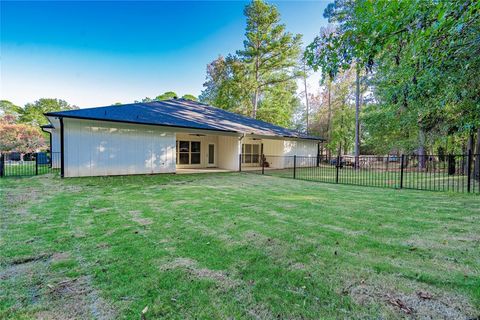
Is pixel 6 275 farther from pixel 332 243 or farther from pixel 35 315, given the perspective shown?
pixel 332 243

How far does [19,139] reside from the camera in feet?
82.2

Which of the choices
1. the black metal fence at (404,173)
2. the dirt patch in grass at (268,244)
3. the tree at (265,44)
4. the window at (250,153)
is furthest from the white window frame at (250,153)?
the dirt patch in grass at (268,244)

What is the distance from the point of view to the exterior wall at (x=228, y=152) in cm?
1477

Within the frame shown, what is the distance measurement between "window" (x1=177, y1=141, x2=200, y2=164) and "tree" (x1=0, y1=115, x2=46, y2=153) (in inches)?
857

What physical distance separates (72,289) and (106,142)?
9926 mm

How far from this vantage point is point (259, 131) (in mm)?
15070

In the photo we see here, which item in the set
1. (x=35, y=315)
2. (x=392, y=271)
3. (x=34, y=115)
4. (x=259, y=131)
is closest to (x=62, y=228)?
(x=35, y=315)

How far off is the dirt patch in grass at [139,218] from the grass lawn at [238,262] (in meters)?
0.02

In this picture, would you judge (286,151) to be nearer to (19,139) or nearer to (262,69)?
(262,69)

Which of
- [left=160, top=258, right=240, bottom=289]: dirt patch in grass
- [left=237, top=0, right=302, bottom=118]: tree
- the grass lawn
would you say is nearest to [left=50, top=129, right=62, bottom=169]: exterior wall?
the grass lawn

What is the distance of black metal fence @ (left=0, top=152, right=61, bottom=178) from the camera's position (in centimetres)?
1064

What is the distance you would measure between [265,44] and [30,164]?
76.0 ft

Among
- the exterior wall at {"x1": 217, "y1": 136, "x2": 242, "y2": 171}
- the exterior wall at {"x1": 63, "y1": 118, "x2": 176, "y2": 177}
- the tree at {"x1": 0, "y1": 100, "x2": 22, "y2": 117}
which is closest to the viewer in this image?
the exterior wall at {"x1": 63, "y1": 118, "x2": 176, "y2": 177}

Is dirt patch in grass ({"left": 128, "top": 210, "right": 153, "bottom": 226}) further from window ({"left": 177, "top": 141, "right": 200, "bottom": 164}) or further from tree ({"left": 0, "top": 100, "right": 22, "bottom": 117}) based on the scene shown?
tree ({"left": 0, "top": 100, "right": 22, "bottom": 117})
